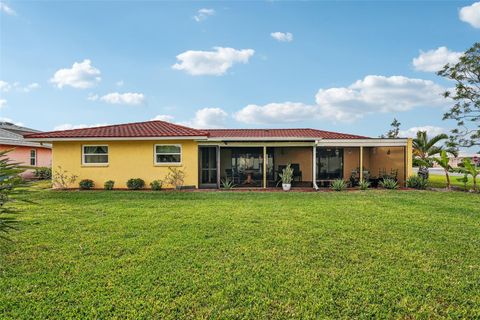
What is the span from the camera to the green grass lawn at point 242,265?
3.64 metres

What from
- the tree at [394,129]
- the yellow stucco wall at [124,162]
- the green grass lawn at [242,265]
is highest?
the tree at [394,129]

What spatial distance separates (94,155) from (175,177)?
4995 millimetres

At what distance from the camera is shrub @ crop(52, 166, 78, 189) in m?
16.0

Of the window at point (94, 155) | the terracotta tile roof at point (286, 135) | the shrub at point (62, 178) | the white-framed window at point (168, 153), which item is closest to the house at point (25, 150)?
the shrub at point (62, 178)

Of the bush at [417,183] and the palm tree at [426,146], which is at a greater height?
the palm tree at [426,146]

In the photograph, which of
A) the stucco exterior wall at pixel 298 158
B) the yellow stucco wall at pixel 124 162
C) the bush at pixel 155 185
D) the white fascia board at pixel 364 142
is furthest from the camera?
the stucco exterior wall at pixel 298 158

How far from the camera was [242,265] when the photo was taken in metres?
4.91

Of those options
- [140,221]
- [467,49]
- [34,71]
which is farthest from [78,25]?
[467,49]

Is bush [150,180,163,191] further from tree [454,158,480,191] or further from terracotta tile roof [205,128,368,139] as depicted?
tree [454,158,480,191]

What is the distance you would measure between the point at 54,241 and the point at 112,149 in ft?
34.3

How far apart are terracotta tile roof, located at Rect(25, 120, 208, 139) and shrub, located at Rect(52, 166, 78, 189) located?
204 cm

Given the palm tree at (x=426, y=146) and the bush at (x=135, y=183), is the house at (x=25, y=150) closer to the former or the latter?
the bush at (x=135, y=183)

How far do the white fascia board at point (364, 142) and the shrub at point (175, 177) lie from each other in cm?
833

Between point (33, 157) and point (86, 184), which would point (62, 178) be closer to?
point (86, 184)
